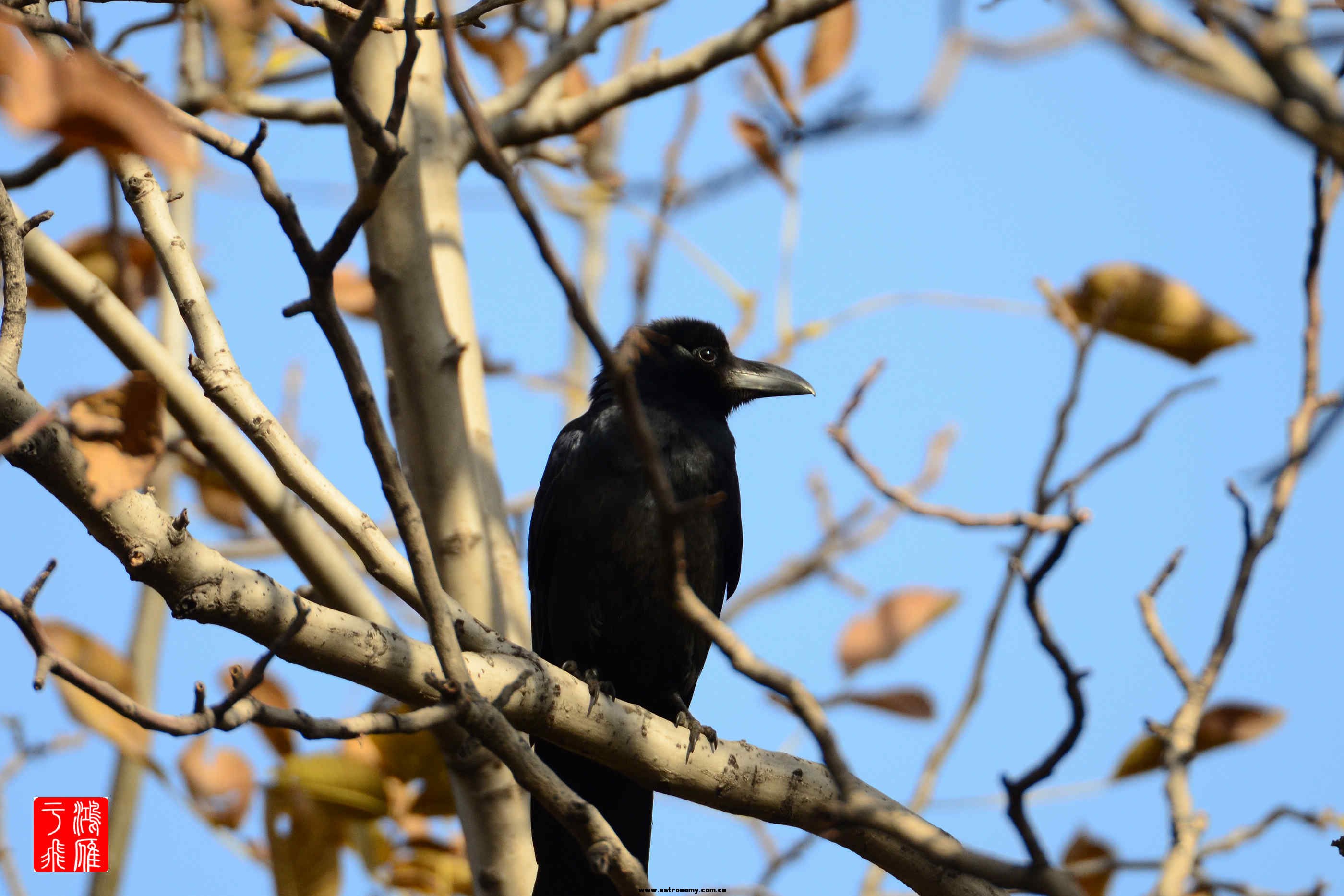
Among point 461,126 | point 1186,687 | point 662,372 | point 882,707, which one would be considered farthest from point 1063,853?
point 461,126

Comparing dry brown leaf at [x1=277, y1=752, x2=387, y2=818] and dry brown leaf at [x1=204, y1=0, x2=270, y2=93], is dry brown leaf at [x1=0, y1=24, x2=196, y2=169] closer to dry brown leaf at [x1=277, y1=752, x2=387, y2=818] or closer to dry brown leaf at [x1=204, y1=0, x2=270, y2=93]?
dry brown leaf at [x1=204, y1=0, x2=270, y2=93]

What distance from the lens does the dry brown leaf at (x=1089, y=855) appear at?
349 cm

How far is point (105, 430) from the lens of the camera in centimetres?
199

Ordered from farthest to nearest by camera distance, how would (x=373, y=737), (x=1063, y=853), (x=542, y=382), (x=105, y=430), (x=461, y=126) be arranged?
(x=542, y=382)
(x=461, y=126)
(x=373, y=737)
(x=1063, y=853)
(x=105, y=430)

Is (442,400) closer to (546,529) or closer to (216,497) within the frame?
(546,529)

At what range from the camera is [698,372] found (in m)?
5.14

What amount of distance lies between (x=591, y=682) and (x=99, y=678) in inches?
52.3

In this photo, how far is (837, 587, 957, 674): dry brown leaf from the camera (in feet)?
13.8

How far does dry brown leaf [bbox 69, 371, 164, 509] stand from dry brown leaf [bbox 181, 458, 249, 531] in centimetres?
230

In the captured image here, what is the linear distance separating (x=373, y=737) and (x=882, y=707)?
5.51ft

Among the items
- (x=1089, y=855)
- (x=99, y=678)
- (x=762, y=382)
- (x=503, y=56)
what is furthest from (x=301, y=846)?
(x=503, y=56)

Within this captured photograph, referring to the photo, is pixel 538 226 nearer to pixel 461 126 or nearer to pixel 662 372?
pixel 461 126

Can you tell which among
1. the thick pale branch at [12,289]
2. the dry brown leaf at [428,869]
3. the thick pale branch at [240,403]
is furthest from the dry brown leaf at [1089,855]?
the thick pale branch at [12,289]

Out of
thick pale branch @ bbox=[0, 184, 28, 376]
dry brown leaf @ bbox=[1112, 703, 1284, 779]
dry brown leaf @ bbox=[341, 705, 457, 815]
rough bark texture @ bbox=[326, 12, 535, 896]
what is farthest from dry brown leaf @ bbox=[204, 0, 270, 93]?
dry brown leaf @ bbox=[1112, 703, 1284, 779]
